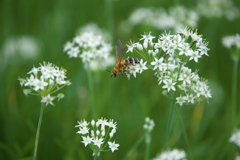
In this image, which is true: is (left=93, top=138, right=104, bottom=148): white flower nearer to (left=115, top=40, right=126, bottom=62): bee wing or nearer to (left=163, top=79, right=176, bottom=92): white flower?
(left=163, top=79, right=176, bottom=92): white flower

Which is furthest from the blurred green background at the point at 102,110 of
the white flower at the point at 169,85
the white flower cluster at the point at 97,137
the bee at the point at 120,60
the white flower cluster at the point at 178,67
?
the white flower at the point at 169,85

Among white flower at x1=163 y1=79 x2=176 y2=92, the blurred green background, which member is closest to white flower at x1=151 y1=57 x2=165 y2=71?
white flower at x1=163 y1=79 x2=176 y2=92

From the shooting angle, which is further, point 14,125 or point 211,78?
point 211,78

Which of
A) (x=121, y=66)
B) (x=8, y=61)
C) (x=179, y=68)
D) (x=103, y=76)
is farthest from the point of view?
(x=103, y=76)

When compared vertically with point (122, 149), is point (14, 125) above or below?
above

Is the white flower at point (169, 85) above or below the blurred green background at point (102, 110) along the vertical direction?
below

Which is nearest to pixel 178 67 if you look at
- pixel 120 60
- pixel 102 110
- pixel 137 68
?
pixel 137 68

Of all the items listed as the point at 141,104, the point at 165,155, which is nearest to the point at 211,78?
the point at 141,104

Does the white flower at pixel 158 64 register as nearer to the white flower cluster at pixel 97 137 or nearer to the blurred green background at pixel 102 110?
Answer: the white flower cluster at pixel 97 137

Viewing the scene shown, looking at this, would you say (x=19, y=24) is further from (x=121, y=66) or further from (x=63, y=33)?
(x=121, y=66)
